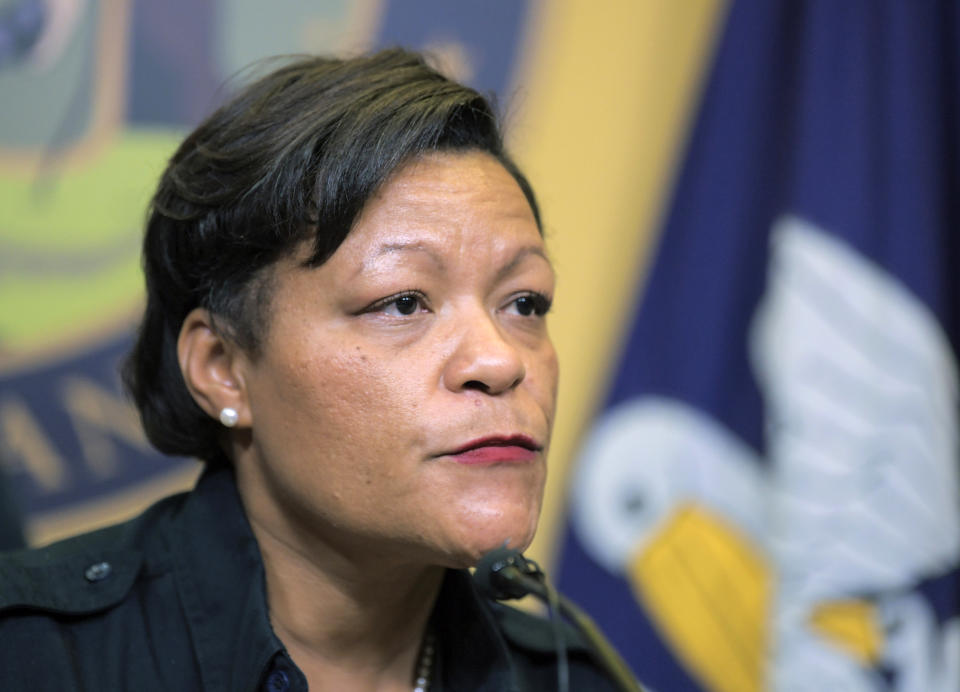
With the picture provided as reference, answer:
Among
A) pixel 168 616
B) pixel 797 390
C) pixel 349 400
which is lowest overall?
pixel 168 616

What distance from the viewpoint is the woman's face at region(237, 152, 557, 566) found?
118 centimetres

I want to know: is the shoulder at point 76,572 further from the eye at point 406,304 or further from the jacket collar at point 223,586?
the eye at point 406,304

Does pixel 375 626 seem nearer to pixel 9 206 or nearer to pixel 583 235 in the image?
pixel 9 206

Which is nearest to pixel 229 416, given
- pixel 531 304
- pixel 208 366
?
pixel 208 366

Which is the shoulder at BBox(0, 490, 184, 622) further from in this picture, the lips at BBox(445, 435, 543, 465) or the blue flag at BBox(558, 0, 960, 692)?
the blue flag at BBox(558, 0, 960, 692)

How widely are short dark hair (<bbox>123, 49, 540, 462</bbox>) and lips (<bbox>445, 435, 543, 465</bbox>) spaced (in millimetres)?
277

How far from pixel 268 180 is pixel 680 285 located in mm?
1289

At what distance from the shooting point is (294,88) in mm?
1336

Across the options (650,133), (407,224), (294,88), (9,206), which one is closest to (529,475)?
(407,224)

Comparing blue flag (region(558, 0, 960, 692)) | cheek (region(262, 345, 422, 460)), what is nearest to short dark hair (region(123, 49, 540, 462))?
cheek (region(262, 345, 422, 460))

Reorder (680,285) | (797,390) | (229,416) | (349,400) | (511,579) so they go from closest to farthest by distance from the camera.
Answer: (511,579), (349,400), (229,416), (797,390), (680,285)

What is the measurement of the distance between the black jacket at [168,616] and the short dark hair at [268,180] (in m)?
0.15

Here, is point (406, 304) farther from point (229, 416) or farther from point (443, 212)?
point (229, 416)

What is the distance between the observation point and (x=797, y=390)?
7.06ft
